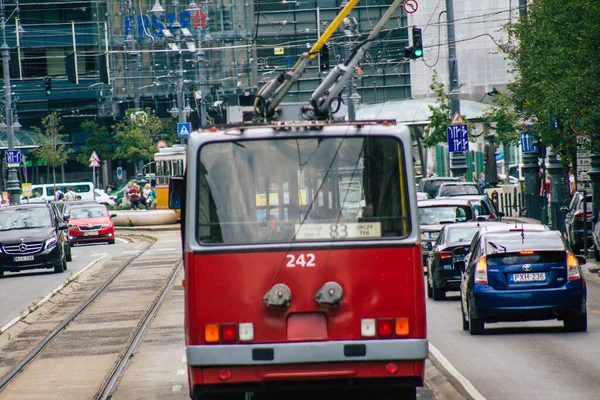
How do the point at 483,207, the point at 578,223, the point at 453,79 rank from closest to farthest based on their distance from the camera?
the point at 483,207 → the point at 578,223 → the point at 453,79

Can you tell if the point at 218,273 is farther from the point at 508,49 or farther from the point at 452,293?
the point at 508,49

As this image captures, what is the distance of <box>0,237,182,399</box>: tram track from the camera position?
13852 millimetres

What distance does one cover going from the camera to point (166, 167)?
2298 inches

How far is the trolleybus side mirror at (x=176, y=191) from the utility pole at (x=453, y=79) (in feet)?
96.2

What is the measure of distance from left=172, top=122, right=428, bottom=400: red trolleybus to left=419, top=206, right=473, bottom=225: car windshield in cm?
1798

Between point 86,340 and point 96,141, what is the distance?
69.3 m

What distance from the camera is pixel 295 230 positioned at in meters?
9.55

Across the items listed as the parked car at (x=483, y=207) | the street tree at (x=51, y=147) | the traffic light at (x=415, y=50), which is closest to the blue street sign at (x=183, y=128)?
the street tree at (x=51, y=147)

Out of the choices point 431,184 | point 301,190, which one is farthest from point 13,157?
point 301,190

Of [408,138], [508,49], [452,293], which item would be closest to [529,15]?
[508,49]

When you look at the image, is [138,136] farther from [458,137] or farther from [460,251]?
[460,251]

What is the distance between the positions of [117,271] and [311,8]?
61908 mm

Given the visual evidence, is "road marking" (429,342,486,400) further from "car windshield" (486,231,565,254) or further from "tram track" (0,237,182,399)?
"tram track" (0,237,182,399)

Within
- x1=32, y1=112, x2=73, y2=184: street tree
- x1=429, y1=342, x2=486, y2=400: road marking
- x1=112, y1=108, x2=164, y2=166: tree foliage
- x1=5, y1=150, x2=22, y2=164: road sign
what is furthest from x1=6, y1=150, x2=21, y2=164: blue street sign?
x1=429, y1=342, x2=486, y2=400: road marking
